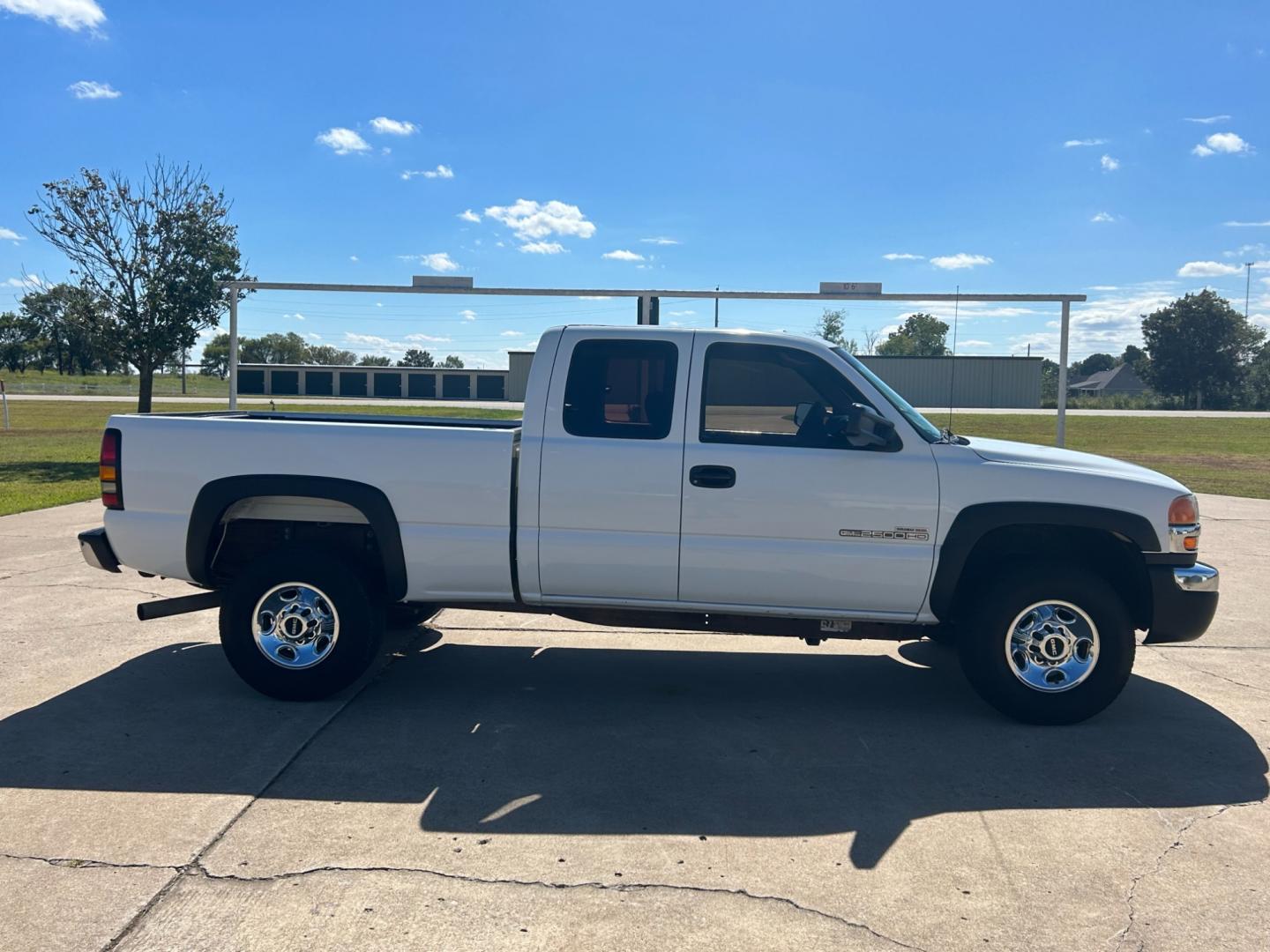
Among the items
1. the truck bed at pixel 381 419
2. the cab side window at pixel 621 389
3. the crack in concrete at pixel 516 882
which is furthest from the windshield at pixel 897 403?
the crack in concrete at pixel 516 882

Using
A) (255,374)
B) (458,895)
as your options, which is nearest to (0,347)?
(255,374)

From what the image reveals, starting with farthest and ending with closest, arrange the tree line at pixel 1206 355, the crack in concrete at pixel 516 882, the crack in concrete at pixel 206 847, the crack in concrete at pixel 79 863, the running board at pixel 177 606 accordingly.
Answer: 1. the tree line at pixel 1206 355
2. the running board at pixel 177 606
3. the crack in concrete at pixel 79 863
4. the crack in concrete at pixel 516 882
5. the crack in concrete at pixel 206 847

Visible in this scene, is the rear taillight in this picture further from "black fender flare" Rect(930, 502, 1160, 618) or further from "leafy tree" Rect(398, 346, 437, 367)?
"leafy tree" Rect(398, 346, 437, 367)

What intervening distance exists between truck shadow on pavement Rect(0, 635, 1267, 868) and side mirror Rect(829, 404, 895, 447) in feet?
5.00

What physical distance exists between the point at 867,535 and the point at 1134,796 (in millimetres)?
1649

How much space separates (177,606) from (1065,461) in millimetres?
4996

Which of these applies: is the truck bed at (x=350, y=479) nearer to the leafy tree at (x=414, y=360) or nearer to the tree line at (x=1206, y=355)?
the leafy tree at (x=414, y=360)

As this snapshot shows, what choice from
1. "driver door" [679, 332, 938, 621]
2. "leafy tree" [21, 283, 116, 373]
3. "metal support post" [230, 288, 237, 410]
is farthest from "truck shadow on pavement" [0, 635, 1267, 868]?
"leafy tree" [21, 283, 116, 373]

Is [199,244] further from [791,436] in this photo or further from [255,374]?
[791,436]

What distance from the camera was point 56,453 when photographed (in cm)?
1962

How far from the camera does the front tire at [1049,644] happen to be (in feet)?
15.9

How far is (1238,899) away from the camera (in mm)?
3316

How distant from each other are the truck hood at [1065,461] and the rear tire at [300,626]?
343 cm

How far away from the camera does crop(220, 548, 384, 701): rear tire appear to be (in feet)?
16.6
